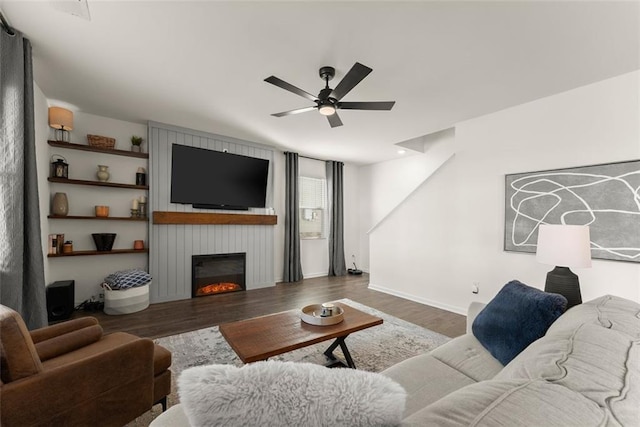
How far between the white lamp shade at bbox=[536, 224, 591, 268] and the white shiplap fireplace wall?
409 cm

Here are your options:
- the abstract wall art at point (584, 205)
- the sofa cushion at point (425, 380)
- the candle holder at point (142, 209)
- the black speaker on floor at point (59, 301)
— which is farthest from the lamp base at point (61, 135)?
the abstract wall art at point (584, 205)

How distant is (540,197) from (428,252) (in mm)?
1537

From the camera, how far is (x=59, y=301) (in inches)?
120

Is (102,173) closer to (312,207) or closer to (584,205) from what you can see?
(312,207)

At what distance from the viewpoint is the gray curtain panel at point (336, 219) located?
6.01 metres

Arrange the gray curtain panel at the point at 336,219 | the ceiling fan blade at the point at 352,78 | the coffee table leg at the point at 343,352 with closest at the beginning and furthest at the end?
the ceiling fan blade at the point at 352,78
the coffee table leg at the point at 343,352
the gray curtain panel at the point at 336,219

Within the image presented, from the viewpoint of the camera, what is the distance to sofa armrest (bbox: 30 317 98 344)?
1579 millimetres

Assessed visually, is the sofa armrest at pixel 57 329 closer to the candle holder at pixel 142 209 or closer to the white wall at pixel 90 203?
the white wall at pixel 90 203

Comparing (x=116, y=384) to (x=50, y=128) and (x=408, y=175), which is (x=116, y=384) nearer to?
(x=50, y=128)

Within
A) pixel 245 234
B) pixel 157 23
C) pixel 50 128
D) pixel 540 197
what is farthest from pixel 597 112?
pixel 50 128

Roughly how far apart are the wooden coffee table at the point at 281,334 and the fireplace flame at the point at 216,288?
103 inches

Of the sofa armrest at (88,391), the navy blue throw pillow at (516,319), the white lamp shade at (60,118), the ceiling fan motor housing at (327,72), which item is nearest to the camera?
the sofa armrest at (88,391)

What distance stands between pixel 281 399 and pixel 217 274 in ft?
14.2

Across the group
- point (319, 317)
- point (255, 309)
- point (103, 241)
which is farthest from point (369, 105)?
point (103, 241)
